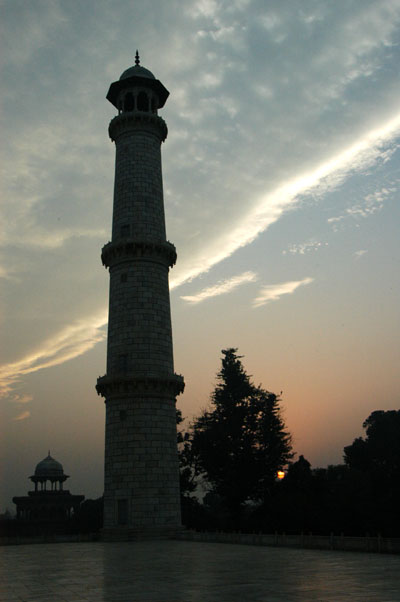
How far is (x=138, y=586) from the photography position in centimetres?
1447

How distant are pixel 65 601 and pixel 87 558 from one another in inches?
499

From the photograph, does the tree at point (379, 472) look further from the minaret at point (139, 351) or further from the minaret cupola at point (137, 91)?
the minaret cupola at point (137, 91)

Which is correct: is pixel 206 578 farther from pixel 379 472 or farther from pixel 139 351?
pixel 379 472

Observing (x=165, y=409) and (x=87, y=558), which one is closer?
(x=87, y=558)

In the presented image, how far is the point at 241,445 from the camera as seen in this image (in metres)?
62.6

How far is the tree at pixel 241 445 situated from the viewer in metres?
61.9

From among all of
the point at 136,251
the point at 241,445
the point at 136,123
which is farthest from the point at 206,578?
the point at 241,445

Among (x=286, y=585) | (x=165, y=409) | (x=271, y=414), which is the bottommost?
(x=286, y=585)

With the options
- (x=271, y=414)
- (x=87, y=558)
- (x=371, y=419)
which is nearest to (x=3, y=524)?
(x=271, y=414)

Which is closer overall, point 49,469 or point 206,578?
point 206,578

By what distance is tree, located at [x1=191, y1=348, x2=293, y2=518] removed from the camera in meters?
61.9

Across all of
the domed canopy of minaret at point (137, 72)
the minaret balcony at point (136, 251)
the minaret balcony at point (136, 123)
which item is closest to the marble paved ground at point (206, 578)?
the minaret balcony at point (136, 251)

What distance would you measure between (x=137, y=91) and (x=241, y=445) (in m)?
37.1

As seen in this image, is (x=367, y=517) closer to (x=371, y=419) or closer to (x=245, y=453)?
(x=245, y=453)
